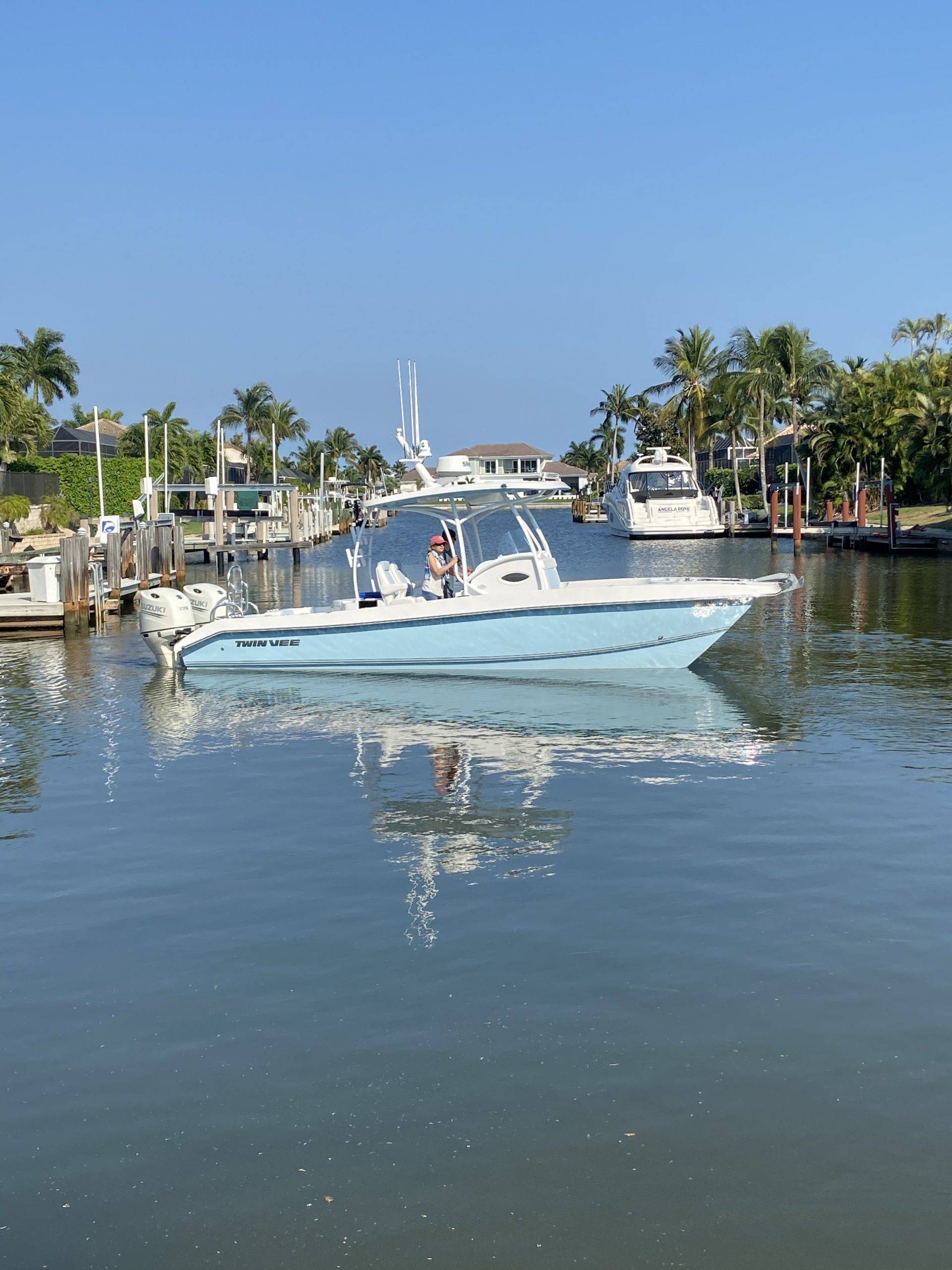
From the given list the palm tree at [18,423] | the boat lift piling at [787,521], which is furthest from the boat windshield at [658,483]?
the palm tree at [18,423]

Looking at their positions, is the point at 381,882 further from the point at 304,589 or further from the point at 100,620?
the point at 304,589

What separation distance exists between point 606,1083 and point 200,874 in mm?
4559

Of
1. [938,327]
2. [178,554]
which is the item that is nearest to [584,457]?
[938,327]

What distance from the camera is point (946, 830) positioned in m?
10.8

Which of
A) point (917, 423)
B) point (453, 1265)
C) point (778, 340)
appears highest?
point (778, 340)

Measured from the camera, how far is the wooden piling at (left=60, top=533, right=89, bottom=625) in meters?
27.2

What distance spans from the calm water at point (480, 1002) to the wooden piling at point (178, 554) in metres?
25.6

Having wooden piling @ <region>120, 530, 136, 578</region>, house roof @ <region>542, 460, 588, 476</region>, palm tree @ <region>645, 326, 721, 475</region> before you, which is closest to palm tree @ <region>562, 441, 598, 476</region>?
house roof @ <region>542, 460, 588, 476</region>

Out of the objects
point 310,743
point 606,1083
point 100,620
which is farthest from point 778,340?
point 606,1083

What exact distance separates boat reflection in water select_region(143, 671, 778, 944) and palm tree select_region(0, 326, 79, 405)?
67967 millimetres

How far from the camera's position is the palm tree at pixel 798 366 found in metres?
87.7

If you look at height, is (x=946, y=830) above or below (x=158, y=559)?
below

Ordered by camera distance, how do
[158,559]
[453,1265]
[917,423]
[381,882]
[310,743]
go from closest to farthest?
[453,1265] < [381,882] < [310,743] < [158,559] < [917,423]

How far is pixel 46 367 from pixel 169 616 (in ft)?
225
